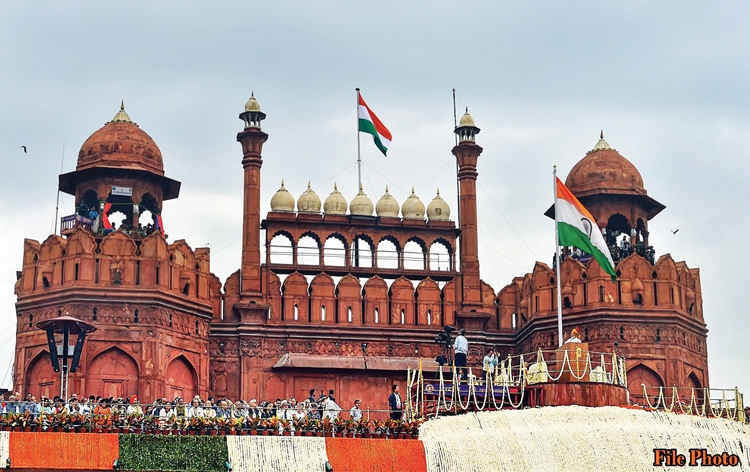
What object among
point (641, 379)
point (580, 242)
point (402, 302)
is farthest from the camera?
point (402, 302)

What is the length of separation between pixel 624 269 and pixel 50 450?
2112 cm

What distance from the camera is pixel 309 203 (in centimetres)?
5094

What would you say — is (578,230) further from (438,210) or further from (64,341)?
(64,341)

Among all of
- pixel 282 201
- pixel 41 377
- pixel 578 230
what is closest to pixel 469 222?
pixel 282 201

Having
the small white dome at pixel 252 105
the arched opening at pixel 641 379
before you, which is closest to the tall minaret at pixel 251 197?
the small white dome at pixel 252 105

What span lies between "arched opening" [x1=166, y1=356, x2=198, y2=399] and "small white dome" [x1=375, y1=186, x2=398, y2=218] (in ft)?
30.8

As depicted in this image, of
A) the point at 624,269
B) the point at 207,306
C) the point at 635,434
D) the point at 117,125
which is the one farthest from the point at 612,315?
the point at 117,125

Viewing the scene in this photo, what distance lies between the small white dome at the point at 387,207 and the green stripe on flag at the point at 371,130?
1.69m

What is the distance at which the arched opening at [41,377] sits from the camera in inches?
1736

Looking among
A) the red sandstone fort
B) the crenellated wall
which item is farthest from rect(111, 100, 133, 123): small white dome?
the crenellated wall

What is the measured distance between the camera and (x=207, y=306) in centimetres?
4738

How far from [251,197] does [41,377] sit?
9.47 m

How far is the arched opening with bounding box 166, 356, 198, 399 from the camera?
45.1m

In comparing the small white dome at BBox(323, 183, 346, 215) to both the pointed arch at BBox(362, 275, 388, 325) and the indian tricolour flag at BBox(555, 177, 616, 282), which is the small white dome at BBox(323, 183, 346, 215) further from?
the indian tricolour flag at BBox(555, 177, 616, 282)
